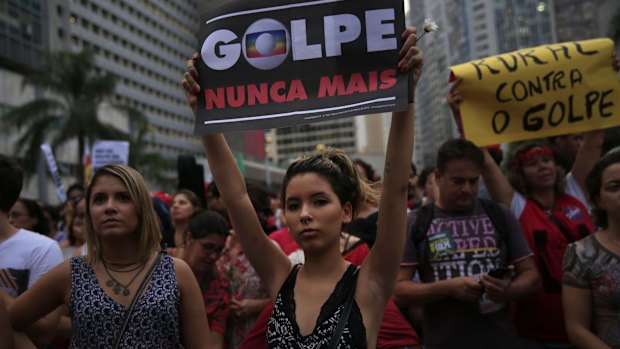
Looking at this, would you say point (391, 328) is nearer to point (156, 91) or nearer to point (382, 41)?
point (382, 41)

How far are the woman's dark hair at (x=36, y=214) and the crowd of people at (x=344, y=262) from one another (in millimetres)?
2135

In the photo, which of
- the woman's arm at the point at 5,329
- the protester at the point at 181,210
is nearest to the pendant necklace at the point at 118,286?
the woman's arm at the point at 5,329

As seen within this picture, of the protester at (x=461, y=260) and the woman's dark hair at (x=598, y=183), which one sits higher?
the woman's dark hair at (x=598, y=183)

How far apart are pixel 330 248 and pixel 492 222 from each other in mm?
1677

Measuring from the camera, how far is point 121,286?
10.0 ft

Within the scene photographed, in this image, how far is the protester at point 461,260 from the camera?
3895mm

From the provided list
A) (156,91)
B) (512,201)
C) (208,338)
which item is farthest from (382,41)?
(156,91)

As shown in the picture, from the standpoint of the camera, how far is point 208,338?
321cm

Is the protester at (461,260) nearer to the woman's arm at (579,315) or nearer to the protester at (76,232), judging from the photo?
the woman's arm at (579,315)

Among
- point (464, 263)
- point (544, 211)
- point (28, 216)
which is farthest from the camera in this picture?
point (28, 216)

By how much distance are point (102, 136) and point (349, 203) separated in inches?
1458

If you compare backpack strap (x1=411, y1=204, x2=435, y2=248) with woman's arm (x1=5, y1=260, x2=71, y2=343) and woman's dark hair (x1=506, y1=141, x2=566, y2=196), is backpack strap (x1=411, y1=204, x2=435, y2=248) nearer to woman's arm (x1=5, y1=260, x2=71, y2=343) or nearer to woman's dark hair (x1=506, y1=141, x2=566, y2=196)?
woman's dark hair (x1=506, y1=141, x2=566, y2=196)


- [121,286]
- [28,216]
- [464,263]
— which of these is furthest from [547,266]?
[28,216]

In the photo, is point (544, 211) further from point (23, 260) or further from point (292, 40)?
point (23, 260)
